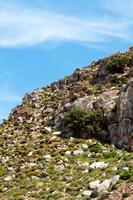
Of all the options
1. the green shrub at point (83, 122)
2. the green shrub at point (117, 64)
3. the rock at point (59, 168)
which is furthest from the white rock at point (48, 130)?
the green shrub at point (117, 64)

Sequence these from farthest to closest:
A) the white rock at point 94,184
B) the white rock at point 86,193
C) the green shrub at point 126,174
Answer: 1. the white rock at point 94,184
2. the white rock at point 86,193
3. the green shrub at point 126,174

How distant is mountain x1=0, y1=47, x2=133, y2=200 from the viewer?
1828 inches

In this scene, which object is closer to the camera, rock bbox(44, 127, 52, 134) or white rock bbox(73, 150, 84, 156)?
white rock bbox(73, 150, 84, 156)

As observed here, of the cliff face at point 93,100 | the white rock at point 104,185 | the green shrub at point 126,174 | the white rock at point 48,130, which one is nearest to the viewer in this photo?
the green shrub at point 126,174

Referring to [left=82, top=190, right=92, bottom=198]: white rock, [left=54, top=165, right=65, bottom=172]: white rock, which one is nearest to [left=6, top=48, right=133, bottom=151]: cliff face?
[left=54, top=165, right=65, bottom=172]: white rock

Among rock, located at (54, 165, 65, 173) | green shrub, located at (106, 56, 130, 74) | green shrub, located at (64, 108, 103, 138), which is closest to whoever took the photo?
rock, located at (54, 165, 65, 173)

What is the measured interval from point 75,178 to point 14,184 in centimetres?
631

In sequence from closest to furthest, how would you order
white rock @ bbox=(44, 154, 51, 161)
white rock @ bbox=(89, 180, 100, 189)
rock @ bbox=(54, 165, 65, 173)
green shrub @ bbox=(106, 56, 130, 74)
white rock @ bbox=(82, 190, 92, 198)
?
1. white rock @ bbox=(82, 190, 92, 198)
2. white rock @ bbox=(89, 180, 100, 189)
3. rock @ bbox=(54, 165, 65, 173)
4. white rock @ bbox=(44, 154, 51, 161)
5. green shrub @ bbox=(106, 56, 130, 74)

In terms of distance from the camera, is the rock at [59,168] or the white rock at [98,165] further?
the rock at [59,168]

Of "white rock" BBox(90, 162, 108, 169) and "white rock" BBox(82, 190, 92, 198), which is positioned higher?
"white rock" BBox(90, 162, 108, 169)

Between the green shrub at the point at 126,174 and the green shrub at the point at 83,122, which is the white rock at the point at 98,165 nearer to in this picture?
the green shrub at the point at 126,174

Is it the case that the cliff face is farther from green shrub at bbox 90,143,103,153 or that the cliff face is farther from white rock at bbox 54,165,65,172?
white rock at bbox 54,165,65,172

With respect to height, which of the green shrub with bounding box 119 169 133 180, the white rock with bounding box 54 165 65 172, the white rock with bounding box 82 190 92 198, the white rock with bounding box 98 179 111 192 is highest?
the white rock with bounding box 54 165 65 172

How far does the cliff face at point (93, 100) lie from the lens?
60.0 metres
